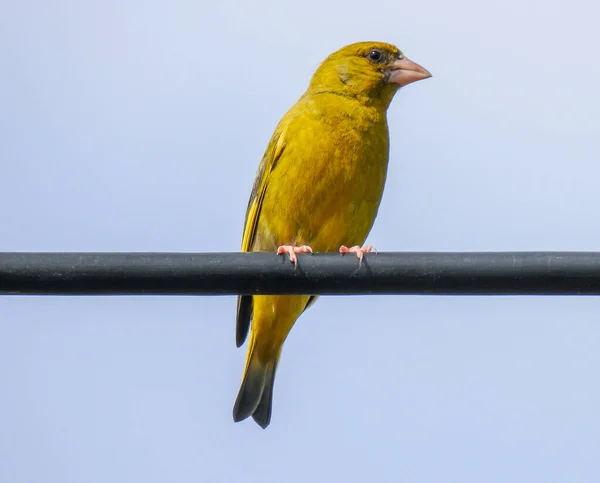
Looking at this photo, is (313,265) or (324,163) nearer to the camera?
(313,265)

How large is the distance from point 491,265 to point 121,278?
109cm

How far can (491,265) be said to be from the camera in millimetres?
3238

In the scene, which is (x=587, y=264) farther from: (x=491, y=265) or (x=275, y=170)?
(x=275, y=170)
